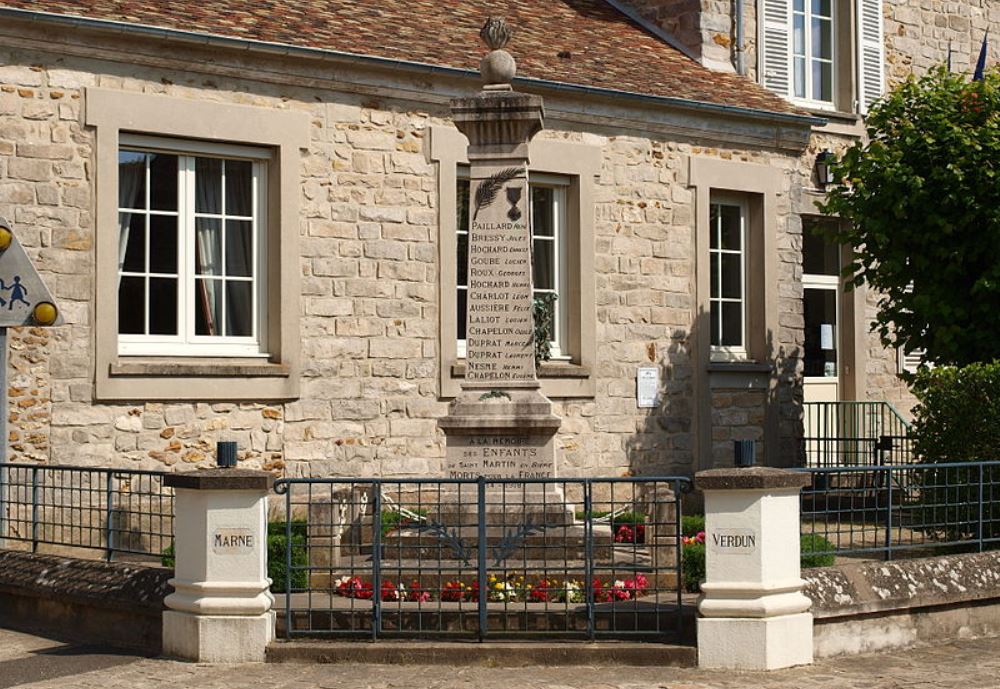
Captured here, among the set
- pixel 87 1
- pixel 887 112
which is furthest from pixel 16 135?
pixel 887 112

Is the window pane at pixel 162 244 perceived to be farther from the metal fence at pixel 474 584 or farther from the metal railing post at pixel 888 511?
the metal railing post at pixel 888 511

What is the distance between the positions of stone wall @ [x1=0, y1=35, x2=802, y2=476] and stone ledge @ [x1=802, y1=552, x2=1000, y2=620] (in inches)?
229

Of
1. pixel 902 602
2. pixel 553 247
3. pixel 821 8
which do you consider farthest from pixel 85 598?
pixel 821 8

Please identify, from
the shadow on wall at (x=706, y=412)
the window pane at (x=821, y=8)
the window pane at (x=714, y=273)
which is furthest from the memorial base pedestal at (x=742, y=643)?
the window pane at (x=821, y=8)

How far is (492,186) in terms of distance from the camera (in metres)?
10.6

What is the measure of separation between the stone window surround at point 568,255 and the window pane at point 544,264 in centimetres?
17

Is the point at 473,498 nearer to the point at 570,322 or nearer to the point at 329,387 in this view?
the point at 329,387

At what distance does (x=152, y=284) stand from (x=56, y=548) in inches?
104

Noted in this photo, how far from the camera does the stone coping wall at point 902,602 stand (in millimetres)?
8688

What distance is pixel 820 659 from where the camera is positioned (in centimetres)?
861

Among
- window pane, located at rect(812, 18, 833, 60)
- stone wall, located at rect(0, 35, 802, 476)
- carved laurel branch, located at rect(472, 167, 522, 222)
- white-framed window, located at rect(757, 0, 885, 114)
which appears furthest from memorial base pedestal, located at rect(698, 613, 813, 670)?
window pane, located at rect(812, 18, 833, 60)

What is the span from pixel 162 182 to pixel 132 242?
57 centimetres

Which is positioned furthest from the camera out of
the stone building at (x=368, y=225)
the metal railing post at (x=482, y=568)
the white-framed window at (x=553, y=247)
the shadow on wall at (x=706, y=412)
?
the shadow on wall at (x=706, y=412)

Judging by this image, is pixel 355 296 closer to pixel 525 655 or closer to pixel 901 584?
pixel 525 655
